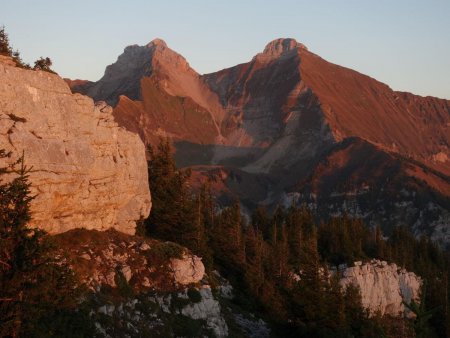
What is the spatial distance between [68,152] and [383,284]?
79676 millimetres

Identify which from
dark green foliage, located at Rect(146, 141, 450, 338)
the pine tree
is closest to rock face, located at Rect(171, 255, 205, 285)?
dark green foliage, located at Rect(146, 141, 450, 338)

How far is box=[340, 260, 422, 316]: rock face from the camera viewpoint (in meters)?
108

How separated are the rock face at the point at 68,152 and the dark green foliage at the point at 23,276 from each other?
392 centimetres

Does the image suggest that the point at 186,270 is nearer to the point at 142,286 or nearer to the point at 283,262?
the point at 142,286

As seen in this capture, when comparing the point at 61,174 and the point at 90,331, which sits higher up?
the point at 61,174

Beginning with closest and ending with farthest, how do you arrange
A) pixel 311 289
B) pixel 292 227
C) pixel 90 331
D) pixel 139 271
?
pixel 90 331, pixel 139 271, pixel 311 289, pixel 292 227

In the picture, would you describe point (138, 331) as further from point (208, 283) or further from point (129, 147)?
point (129, 147)

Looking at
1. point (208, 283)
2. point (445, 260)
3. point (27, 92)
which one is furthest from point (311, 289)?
point (445, 260)

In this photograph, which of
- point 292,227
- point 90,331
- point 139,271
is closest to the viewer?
point 90,331

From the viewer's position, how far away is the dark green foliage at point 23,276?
33688 mm

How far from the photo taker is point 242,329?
196 feet

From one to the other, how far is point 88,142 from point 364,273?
7102 centimetres

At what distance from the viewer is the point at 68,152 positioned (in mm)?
48344

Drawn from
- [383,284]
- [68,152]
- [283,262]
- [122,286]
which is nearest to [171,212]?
[283,262]
